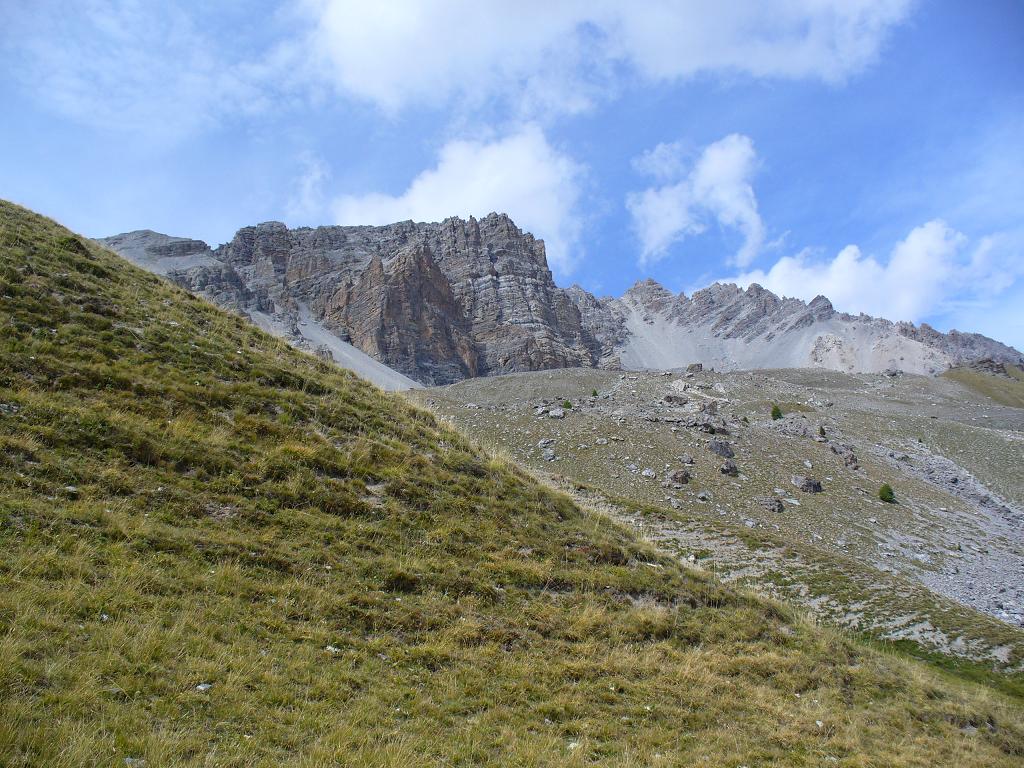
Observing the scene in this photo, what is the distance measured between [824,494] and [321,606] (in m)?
35.1

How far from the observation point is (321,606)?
26.8ft

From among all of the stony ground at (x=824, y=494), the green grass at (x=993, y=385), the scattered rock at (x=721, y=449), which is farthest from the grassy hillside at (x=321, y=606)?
the green grass at (x=993, y=385)

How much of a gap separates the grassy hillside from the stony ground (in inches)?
196

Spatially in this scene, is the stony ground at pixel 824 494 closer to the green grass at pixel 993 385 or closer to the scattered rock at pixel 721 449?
the scattered rock at pixel 721 449

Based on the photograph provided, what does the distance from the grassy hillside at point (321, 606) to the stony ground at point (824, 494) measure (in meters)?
4.99

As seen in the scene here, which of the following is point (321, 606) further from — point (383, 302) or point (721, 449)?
point (383, 302)

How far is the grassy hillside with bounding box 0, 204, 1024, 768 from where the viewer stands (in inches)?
226

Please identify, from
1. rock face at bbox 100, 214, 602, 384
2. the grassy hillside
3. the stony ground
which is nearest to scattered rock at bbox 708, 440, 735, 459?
the stony ground

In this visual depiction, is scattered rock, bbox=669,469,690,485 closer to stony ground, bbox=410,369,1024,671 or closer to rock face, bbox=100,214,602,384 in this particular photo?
stony ground, bbox=410,369,1024,671

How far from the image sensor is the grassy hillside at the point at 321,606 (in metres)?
5.74

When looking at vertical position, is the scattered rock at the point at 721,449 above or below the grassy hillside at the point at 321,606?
above

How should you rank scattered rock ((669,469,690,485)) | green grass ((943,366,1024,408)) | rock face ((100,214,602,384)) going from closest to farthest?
scattered rock ((669,469,690,485)) → green grass ((943,366,1024,408)) → rock face ((100,214,602,384))

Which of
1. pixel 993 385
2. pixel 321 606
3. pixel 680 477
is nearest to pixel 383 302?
pixel 680 477

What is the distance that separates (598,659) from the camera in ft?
30.8
